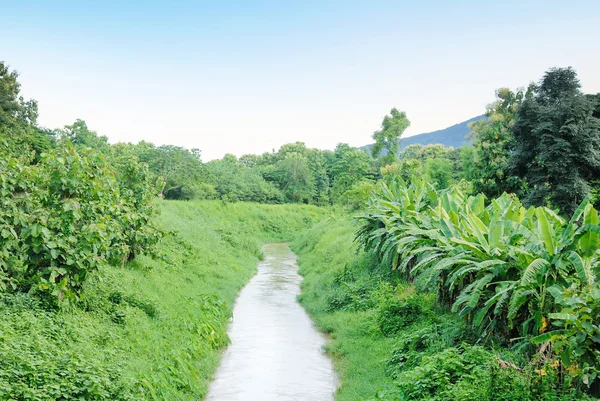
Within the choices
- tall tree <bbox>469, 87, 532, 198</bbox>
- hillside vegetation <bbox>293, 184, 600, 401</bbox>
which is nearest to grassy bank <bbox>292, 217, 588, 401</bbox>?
hillside vegetation <bbox>293, 184, 600, 401</bbox>

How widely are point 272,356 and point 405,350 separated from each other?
2.82 meters

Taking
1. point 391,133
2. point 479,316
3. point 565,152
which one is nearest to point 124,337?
point 479,316

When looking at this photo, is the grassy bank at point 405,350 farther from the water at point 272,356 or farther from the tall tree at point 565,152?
the tall tree at point 565,152

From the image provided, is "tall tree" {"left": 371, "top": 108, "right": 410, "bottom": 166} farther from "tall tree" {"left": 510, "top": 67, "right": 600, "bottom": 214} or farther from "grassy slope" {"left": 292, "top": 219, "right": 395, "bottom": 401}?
"grassy slope" {"left": 292, "top": 219, "right": 395, "bottom": 401}

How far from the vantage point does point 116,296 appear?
9.66m

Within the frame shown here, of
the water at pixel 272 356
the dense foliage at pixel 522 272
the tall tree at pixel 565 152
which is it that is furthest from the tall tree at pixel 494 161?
the dense foliage at pixel 522 272

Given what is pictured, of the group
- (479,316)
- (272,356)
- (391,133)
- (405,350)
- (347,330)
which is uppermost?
(391,133)

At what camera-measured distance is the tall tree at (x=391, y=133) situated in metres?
44.5

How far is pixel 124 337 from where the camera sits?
8227mm

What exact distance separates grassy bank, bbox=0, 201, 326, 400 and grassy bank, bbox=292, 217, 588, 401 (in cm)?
260

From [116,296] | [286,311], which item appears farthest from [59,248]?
[286,311]

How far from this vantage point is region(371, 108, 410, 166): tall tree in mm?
44469

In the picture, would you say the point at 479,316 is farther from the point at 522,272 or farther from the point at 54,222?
the point at 54,222

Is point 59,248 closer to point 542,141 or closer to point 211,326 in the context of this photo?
point 211,326
